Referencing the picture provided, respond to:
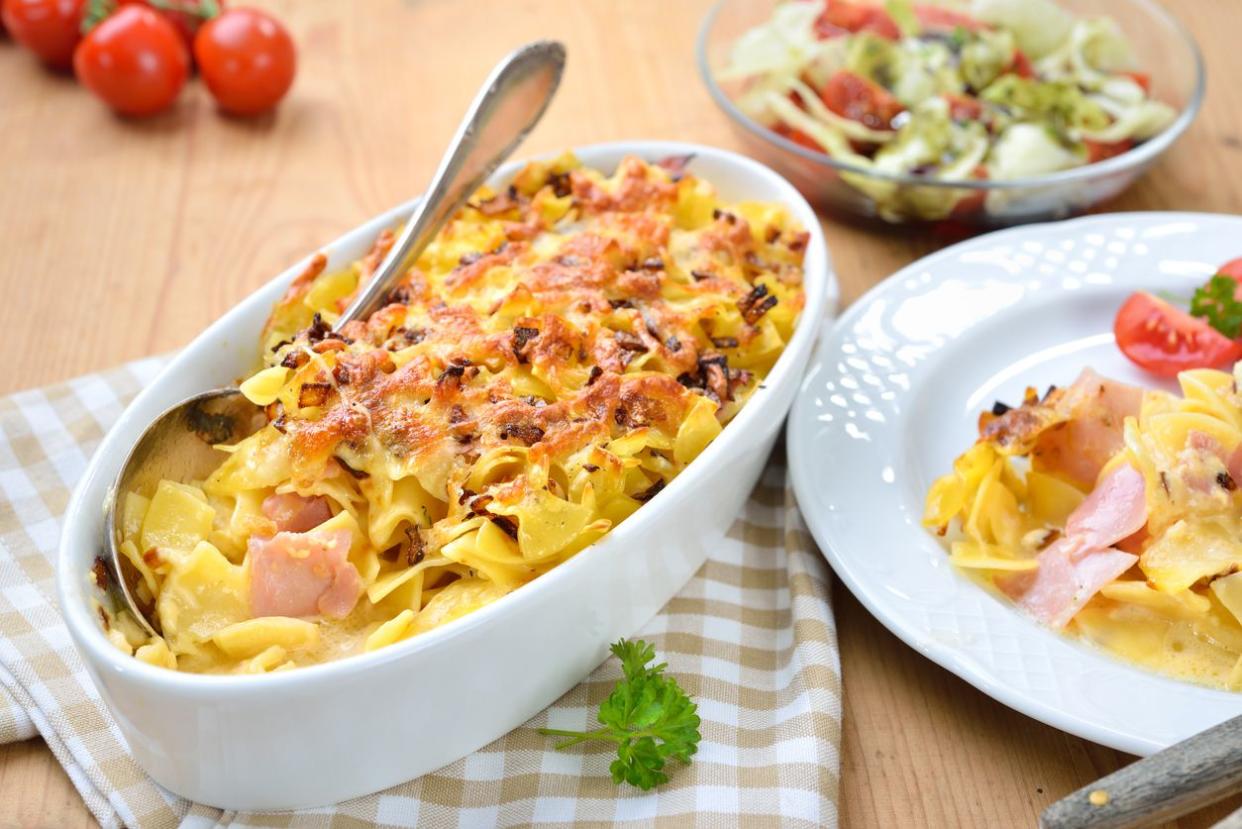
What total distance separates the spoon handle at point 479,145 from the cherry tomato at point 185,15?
183 centimetres

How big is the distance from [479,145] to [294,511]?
3.47 ft

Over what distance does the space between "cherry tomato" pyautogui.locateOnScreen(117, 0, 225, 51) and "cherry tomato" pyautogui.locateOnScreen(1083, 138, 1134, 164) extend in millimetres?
2927

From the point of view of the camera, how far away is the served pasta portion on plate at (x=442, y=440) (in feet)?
6.89

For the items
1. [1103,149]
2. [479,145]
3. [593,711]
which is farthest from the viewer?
[1103,149]

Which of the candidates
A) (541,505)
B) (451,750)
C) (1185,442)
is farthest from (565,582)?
(1185,442)

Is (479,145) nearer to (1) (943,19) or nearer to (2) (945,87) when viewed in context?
(2) (945,87)

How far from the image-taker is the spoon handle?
106 inches

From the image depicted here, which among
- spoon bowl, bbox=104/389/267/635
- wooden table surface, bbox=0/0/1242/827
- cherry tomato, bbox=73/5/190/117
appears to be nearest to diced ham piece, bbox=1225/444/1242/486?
wooden table surface, bbox=0/0/1242/827

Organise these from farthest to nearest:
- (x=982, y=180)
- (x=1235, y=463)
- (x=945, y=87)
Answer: (x=945, y=87), (x=982, y=180), (x=1235, y=463)

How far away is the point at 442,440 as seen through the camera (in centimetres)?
223

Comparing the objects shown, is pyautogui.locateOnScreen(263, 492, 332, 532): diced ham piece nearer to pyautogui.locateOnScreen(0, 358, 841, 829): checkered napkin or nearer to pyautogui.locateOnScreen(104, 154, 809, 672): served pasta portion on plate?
pyautogui.locateOnScreen(104, 154, 809, 672): served pasta portion on plate

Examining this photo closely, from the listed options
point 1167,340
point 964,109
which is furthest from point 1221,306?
point 964,109

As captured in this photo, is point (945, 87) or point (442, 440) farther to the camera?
point (945, 87)

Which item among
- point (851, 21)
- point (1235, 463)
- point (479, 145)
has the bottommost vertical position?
point (1235, 463)
